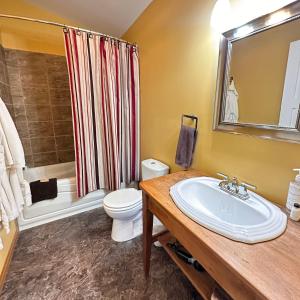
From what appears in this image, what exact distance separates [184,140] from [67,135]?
6.40 ft

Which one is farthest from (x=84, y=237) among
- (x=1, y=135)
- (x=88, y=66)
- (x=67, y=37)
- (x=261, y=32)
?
(x=261, y=32)

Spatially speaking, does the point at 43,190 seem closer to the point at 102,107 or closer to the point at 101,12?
the point at 102,107

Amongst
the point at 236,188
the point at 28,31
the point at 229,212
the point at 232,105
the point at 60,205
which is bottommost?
the point at 60,205

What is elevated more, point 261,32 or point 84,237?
point 261,32

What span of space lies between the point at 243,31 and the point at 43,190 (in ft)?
7.36

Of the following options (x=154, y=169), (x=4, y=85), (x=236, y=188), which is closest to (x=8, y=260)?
(x=154, y=169)

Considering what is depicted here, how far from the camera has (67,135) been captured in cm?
268

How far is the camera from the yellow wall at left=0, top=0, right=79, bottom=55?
6.80 ft

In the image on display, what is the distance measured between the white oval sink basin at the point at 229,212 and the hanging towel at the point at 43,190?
1.50 meters

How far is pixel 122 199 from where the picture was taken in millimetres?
1711

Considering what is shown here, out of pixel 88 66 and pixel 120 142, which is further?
pixel 120 142

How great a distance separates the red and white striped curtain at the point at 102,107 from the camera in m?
1.78

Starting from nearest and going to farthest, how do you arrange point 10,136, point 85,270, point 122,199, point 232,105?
point 232,105
point 10,136
point 85,270
point 122,199

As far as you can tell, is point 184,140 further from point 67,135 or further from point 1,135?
point 67,135
